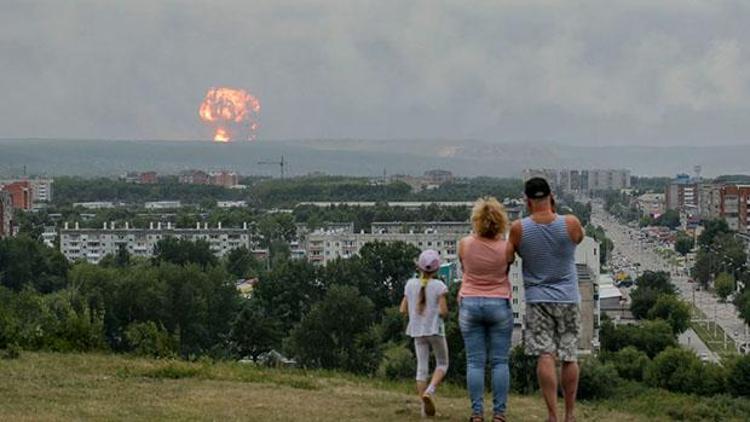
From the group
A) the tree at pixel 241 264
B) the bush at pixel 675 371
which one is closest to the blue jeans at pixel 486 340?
the bush at pixel 675 371

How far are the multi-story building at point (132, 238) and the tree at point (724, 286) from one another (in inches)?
1185

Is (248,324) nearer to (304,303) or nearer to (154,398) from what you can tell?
(304,303)

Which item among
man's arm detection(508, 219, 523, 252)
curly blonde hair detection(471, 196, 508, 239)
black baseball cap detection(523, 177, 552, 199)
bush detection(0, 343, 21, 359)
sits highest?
black baseball cap detection(523, 177, 552, 199)

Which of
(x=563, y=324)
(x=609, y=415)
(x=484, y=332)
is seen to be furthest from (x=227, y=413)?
(x=609, y=415)

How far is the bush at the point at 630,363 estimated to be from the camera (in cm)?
3092

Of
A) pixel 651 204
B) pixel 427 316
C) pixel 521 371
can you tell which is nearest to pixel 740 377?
pixel 521 371

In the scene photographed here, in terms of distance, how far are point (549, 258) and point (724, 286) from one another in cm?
6091

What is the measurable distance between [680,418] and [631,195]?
588 ft

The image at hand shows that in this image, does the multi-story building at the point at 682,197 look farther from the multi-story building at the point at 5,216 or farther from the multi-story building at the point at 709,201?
the multi-story building at the point at 5,216

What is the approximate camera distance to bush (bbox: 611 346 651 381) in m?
30.9

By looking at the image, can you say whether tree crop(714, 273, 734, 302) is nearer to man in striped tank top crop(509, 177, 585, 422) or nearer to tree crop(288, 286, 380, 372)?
tree crop(288, 286, 380, 372)

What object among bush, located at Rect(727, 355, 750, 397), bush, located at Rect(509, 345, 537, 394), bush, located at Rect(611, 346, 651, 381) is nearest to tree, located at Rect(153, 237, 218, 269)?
bush, located at Rect(611, 346, 651, 381)

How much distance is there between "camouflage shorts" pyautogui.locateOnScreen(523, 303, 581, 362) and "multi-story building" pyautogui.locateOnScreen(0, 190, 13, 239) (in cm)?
7331

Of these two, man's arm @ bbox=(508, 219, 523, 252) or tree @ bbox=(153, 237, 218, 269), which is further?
tree @ bbox=(153, 237, 218, 269)
